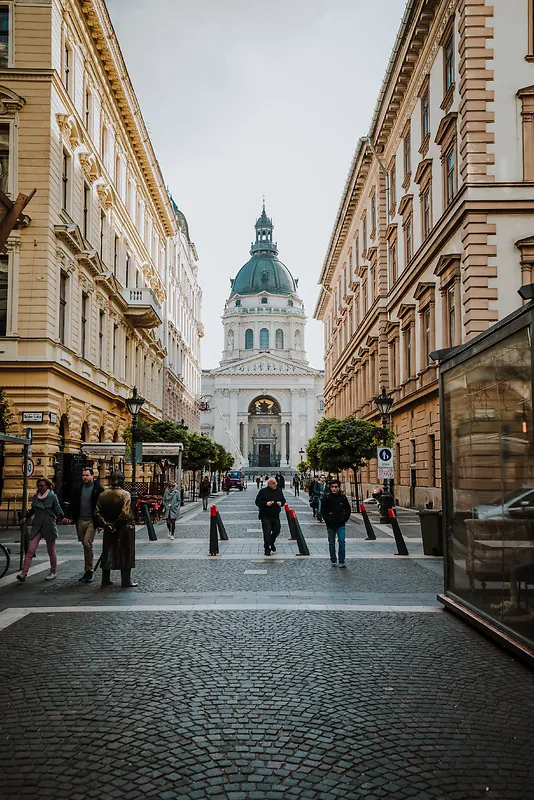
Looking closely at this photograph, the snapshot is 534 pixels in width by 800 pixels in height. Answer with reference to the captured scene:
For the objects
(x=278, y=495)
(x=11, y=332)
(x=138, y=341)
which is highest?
(x=138, y=341)

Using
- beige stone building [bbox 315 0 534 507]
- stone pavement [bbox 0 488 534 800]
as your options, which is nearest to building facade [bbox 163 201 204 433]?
beige stone building [bbox 315 0 534 507]

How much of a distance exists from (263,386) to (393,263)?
269 ft

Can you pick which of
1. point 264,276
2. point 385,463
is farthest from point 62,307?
point 264,276

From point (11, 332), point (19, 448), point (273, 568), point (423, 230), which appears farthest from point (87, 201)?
point (273, 568)

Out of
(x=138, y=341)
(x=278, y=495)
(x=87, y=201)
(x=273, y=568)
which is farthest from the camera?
(x=138, y=341)

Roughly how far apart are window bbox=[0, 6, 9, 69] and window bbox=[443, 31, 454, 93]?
531 inches

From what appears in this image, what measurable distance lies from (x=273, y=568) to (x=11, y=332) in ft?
40.4

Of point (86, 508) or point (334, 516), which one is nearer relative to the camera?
point (86, 508)

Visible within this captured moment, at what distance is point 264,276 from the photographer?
134 meters

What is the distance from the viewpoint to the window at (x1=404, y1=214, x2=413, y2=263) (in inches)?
1264

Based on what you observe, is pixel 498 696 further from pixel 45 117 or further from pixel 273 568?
pixel 45 117

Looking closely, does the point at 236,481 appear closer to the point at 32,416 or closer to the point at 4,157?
the point at 32,416

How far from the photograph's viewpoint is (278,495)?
16344 millimetres

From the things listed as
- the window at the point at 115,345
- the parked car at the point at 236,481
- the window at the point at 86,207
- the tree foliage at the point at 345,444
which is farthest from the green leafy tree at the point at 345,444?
the parked car at the point at 236,481
